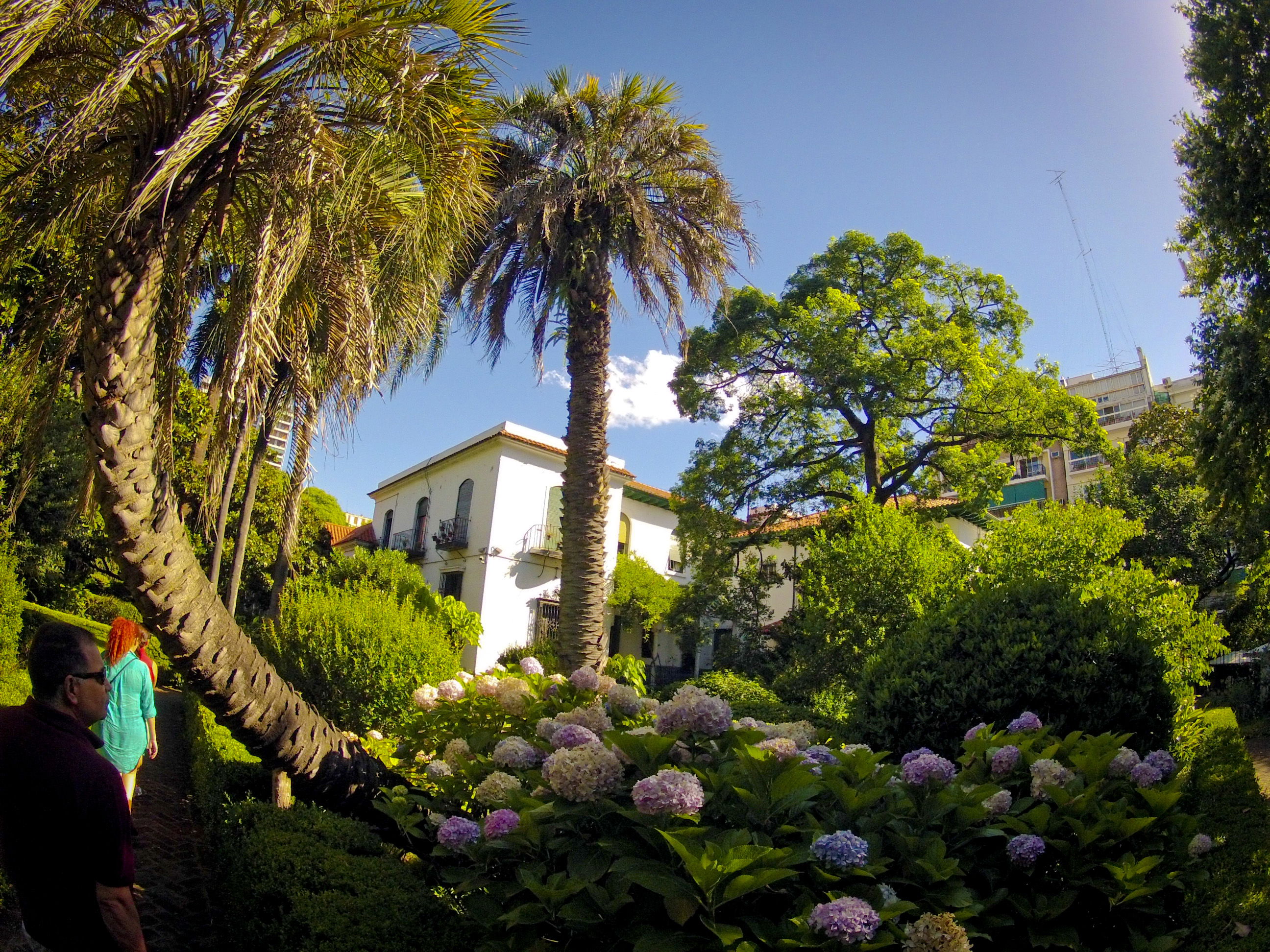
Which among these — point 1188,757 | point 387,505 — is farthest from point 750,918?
point 387,505

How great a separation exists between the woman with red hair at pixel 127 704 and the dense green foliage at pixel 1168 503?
824 inches

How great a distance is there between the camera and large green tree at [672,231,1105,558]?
1878cm

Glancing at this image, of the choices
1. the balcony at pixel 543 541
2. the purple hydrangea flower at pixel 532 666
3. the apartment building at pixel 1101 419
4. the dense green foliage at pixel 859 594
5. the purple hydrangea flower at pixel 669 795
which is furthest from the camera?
the apartment building at pixel 1101 419

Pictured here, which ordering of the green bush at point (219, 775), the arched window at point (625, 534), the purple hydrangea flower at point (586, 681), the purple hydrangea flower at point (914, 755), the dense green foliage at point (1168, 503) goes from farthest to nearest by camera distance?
1. the arched window at point (625, 534)
2. the dense green foliage at point (1168, 503)
3. the green bush at point (219, 775)
4. the purple hydrangea flower at point (586, 681)
5. the purple hydrangea flower at point (914, 755)

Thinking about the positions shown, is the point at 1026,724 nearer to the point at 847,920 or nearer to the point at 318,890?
the point at 847,920

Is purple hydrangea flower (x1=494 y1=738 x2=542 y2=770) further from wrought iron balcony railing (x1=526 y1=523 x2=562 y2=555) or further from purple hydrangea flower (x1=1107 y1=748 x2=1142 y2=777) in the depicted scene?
wrought iron balcony railing (x1=526 y1=523 x2=562 y2=555)

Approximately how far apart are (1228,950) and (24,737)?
406cm

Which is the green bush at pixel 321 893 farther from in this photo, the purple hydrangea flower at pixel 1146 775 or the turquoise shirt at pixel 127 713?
the purple hydrangea flower at pixel 1146 775

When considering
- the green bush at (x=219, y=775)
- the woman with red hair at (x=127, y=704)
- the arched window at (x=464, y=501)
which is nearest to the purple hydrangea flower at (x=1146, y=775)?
the green bush at (x=219, y=775)

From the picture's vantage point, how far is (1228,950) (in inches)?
112

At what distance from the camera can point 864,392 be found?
62.7 feet

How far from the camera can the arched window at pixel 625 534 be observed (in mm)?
31500

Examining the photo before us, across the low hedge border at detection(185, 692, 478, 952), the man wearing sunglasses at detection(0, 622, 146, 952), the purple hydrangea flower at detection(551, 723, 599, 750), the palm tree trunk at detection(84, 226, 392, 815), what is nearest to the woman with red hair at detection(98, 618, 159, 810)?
the low hedge border at detection(185, 692, 478, 952)

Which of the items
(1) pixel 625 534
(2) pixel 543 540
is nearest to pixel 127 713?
(2) pixel 543 540
